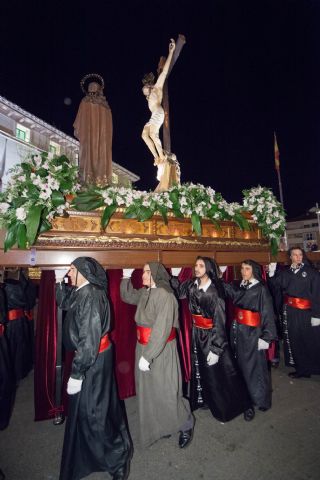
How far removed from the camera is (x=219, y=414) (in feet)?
11.8

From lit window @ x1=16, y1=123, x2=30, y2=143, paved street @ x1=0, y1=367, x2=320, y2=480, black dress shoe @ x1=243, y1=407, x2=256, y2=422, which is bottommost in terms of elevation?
paved street @ x1=0, y1=367, x2=320, y2=480

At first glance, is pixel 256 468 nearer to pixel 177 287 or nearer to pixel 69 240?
pixel 177 287

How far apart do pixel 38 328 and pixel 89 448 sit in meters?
1.84

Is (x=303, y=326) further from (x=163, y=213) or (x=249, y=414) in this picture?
(x=163, y=213)

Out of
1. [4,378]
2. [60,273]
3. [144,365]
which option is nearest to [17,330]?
Answer: [4,378]

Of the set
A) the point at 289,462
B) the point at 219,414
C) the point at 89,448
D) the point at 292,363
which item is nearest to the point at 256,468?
the point at 289,462

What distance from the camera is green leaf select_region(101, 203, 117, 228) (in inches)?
136

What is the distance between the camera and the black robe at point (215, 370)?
3598 mm

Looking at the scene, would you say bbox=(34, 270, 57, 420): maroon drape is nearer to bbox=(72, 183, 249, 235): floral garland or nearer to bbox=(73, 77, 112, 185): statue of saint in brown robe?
bbox=(72, 183, 249, 235): floral garland

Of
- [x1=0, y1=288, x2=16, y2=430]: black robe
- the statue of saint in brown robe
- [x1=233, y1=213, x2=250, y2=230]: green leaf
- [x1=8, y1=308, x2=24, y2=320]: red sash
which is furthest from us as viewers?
[x1=8, y1=308, x2=24, y2=320]: red sash

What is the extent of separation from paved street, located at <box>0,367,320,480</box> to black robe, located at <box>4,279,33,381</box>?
1249mm

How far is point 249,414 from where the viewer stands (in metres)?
3.71

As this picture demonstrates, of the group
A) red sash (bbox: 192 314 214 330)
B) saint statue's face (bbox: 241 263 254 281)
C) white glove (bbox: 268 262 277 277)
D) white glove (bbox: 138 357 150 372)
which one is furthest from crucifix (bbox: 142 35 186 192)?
white glove (bbox: 138 357 150 372)

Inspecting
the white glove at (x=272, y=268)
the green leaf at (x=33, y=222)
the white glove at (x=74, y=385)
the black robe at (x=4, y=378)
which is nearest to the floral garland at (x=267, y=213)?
the white glove at (x=272, y=268)
